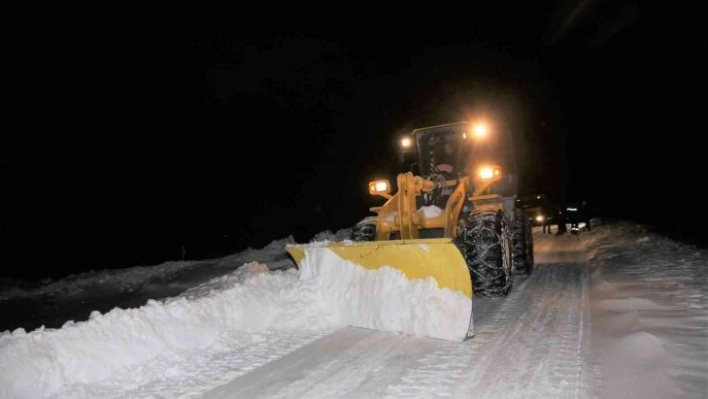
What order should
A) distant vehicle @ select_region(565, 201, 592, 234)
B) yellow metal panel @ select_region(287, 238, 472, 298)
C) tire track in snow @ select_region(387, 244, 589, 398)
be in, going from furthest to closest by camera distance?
distant vehicle @ select_region(565, 201, 592, 234), yellow metal panel @ select_region(287, 238, 472, 298), tire track in snow @ select_region(387, 244, 589, 398)

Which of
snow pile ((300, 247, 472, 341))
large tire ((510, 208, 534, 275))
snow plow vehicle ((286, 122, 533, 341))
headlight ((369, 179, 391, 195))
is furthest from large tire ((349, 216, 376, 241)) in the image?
large tire ((510, 208, 534, 275))

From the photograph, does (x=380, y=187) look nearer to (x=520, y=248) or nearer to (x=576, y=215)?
(x=520, y=248)

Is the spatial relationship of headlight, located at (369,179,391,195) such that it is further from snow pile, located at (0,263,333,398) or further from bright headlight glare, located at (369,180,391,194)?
snow pile, located at (0,263,333,398)

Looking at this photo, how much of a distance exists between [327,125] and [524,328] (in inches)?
2352

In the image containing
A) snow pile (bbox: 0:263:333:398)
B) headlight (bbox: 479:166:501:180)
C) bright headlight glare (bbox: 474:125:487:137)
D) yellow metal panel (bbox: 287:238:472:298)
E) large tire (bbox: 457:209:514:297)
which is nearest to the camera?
snow pile (bbox: 0:263:333:398)

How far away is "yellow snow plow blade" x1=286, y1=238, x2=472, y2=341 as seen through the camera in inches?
237

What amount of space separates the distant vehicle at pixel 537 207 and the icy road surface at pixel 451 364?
Answer: 45.1 ft

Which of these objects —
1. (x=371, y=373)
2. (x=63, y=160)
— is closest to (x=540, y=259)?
(x=371, y=373)

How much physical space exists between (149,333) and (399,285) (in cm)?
306

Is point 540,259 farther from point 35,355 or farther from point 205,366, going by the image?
point 35,355

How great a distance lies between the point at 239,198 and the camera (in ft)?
160

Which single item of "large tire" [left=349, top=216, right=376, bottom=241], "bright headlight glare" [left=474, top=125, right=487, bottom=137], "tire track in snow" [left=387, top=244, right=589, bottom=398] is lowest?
"tire track in snow" [left=387, top=244, right=589, bottom=398]

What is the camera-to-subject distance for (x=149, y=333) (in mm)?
5977

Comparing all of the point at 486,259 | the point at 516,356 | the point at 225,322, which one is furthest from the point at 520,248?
the point at 225,322
